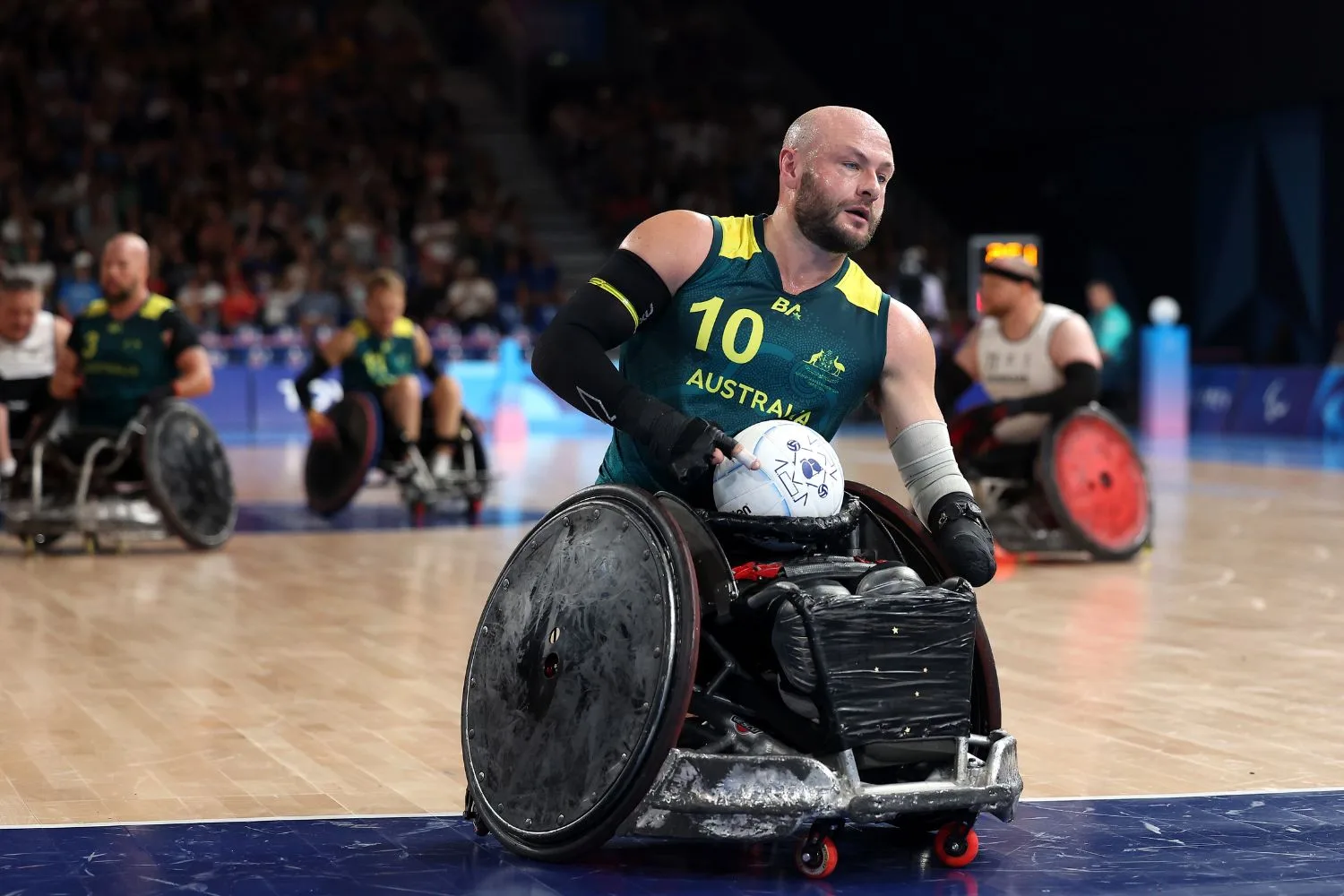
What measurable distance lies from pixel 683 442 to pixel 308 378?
897 centimetres

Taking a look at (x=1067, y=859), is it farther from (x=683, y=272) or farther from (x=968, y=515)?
(x=683, y=272)

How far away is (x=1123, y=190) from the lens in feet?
87.6

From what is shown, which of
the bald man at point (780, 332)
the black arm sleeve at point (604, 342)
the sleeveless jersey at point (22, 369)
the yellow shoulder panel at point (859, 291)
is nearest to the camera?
the black arm sleeve at point (604, 342)

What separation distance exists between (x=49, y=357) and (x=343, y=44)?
1606 cm

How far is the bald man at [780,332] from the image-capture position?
436cm

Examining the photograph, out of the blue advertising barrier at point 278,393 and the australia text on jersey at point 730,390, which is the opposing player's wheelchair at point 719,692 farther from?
the blue advertising barrier at point 278,393

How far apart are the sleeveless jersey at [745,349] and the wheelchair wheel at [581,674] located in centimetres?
34

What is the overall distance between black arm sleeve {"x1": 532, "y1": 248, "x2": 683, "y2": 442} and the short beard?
0.35 m

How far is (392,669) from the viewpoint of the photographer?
707 cm

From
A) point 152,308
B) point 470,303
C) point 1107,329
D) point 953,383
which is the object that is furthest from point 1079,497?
point 470,303

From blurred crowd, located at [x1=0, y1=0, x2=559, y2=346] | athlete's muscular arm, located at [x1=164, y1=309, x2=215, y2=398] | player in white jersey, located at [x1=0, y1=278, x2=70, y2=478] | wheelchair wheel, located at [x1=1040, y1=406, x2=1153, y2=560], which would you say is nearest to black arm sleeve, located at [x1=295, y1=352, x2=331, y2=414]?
player in white jersey, located at [x1=0, y1=278, x2=70, y2=478]

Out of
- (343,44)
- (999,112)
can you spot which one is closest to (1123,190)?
(999,112)

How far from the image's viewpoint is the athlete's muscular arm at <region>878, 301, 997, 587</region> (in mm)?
4516

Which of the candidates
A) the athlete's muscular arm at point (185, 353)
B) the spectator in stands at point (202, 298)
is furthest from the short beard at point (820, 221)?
the spectator in stands at point (202, 298)
